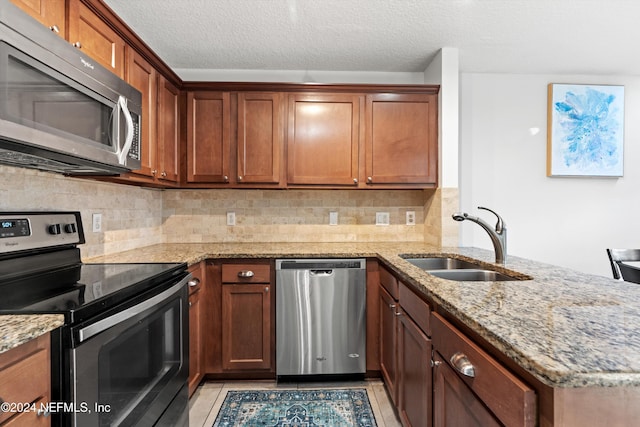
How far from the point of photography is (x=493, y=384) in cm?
78

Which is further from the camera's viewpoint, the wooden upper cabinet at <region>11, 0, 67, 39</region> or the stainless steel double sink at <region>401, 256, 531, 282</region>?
the stainless steel double sink at <region>401, 256, 531, 282</region>

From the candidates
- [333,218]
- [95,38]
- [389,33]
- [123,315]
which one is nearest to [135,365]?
[123,315]

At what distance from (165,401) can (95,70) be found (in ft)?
4.66

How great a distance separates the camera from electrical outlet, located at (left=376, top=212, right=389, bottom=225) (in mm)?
2855

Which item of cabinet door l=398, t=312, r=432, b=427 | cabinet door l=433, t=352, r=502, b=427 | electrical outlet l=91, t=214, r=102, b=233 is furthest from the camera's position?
electrical outlet l=91, t=214, r=102, b=233

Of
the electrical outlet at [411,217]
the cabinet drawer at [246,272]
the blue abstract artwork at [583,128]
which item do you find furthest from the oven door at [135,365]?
the blue abstract artwork at [583,128]

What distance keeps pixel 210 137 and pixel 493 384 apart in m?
2.38

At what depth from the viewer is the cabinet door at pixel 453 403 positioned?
845mm

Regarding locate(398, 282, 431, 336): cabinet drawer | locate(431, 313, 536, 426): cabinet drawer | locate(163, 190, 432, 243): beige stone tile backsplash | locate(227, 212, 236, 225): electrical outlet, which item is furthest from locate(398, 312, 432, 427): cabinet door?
locate(227, 212, 236, 225): electrical outlet

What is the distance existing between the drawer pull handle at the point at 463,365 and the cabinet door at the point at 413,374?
0.32m

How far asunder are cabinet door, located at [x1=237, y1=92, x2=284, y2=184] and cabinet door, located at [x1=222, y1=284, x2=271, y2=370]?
0.89 meters

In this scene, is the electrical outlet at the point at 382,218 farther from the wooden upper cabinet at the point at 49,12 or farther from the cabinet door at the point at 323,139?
the wooden upper cabinet at the point at 49,12

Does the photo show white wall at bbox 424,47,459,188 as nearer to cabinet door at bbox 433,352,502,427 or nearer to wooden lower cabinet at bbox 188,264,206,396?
cabinet door at bbox 433,352,502,427

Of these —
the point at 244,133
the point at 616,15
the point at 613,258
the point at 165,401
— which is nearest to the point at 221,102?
the point at 244,133
